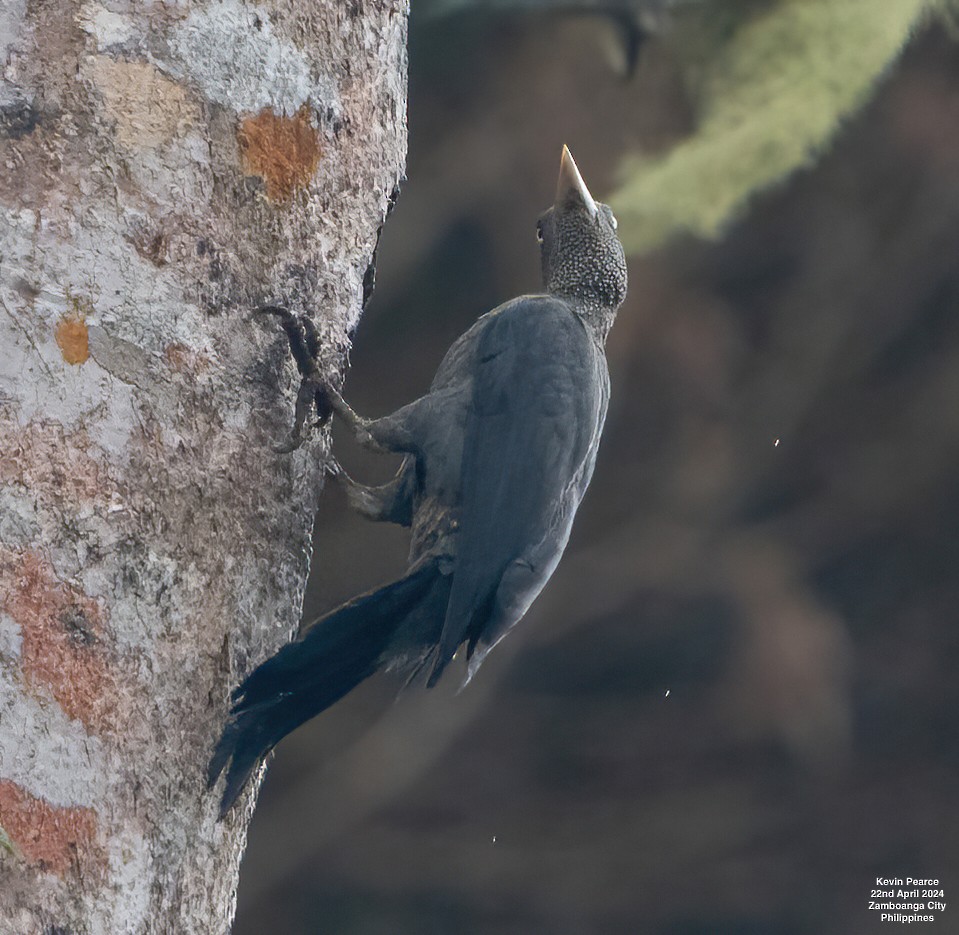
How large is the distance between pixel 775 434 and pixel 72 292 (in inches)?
151

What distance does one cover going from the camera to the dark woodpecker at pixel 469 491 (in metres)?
2.05

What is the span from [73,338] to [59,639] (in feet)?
1.22

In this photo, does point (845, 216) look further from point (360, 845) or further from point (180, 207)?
point (180, 207)

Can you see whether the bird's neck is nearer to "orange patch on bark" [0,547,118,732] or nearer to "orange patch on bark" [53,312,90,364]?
"orange patch on bark" [53,312,90,364]

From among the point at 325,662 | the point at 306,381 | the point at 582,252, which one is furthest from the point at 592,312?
the point at 325,662

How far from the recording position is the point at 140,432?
5.84 feet

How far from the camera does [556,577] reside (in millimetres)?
5270

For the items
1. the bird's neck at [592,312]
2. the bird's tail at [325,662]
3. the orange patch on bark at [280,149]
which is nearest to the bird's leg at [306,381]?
the orange patch on bark at [280,149]

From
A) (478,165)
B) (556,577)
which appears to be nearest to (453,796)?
(556,577)

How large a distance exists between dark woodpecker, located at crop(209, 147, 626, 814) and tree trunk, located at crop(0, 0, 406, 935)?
0.37ft

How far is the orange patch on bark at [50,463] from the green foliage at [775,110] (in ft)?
7.34

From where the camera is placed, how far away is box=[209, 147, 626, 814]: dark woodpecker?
2.05 metres

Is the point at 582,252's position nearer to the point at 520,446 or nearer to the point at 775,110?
the point at 520,446

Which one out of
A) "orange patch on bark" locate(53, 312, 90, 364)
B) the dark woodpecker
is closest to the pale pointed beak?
the dark woodpecker
